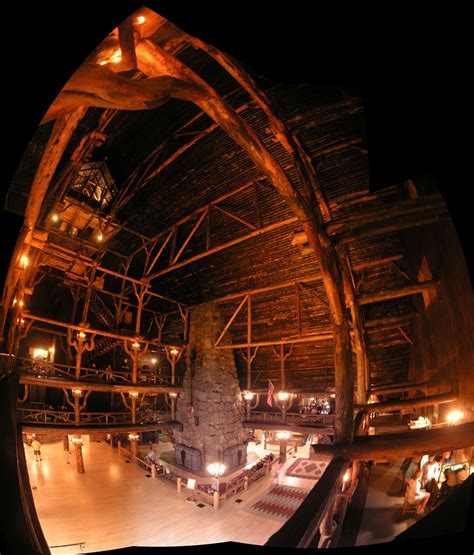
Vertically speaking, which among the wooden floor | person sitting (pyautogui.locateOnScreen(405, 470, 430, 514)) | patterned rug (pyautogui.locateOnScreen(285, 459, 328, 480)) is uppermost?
person sitting (pyautogui.locateOnScreen(405, 470, 430, 514))

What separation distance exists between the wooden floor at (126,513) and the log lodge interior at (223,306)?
9 centimetres

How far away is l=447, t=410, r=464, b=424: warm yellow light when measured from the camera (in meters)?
4.50

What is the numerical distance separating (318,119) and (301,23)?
4.36m

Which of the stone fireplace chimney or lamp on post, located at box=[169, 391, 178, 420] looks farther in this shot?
lamp on post, located at box=[169, 391, 178, 420]

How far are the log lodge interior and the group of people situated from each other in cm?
7

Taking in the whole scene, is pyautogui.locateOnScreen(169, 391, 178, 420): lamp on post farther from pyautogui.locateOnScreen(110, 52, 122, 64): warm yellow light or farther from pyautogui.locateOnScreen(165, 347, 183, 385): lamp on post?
pyautogui.locateOnScreen(110, 52, 122, 64): warm yellow light

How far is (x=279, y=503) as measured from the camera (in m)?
11.0

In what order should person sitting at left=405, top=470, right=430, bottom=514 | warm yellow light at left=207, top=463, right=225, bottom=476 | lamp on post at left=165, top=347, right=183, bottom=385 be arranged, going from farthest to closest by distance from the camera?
1. lamp on post at left=165, top=347, right=183, bottom=385
2. warm yellow light at left=207, top=463, right=225, bottom=476
3. person sitting at left=405, top=470, right=430, bottom=514

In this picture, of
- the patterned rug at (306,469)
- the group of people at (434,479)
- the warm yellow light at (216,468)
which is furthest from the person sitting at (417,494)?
the patterned rug at (306,469)

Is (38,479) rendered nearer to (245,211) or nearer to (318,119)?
(245,211)

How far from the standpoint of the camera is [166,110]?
6.27m

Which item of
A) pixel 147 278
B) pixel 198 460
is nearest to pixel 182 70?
pixel 147 278

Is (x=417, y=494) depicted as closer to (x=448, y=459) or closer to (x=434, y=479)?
(x=434, y=479)

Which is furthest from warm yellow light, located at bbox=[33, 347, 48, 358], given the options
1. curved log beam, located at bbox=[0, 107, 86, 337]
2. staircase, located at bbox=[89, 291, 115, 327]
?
curved log beam, located at bbox=[0, 107, 86, 337]
